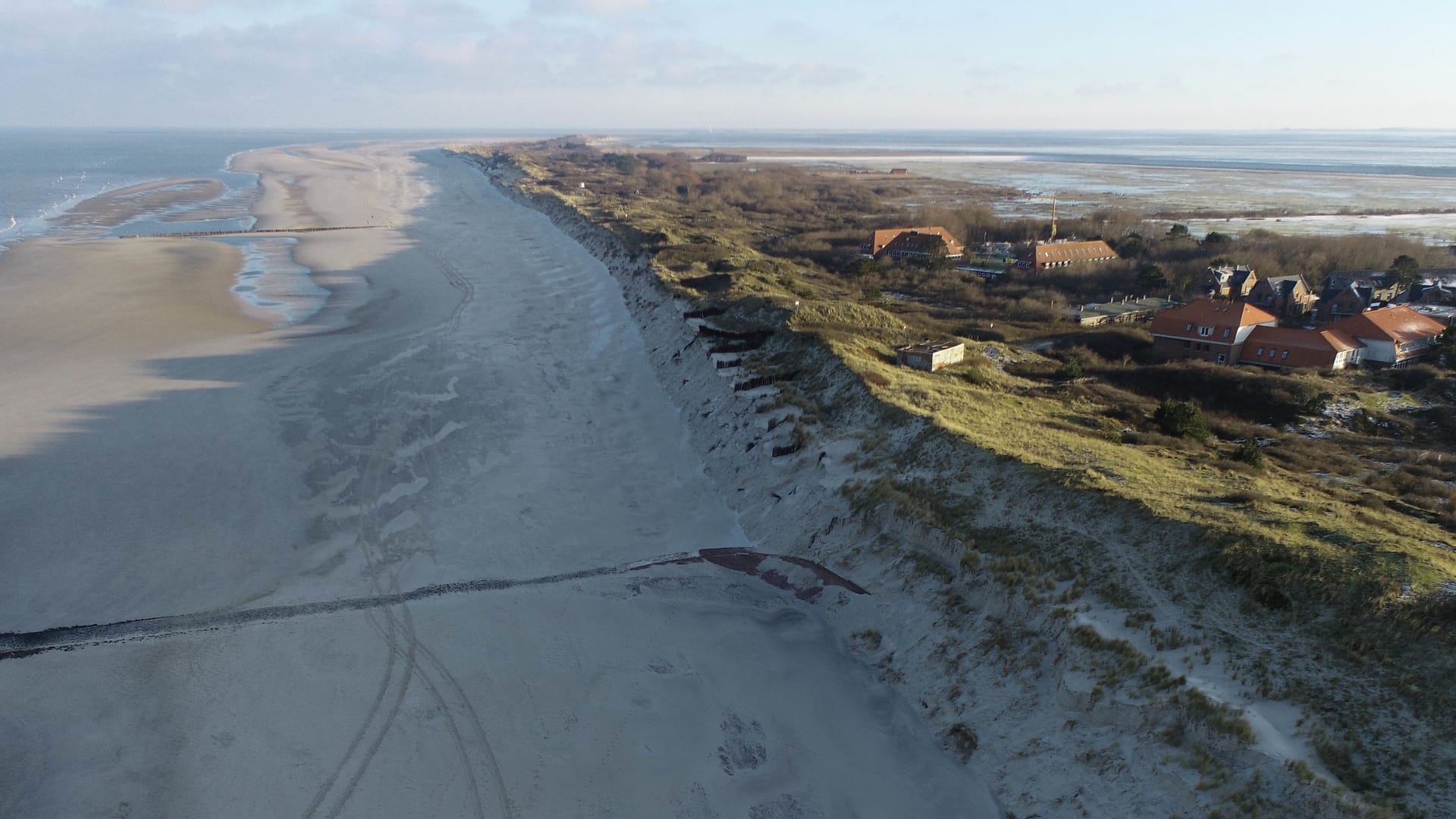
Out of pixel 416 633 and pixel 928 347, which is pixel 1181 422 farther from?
pixel 416 633

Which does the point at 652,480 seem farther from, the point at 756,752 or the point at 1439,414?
the point at 1439,414

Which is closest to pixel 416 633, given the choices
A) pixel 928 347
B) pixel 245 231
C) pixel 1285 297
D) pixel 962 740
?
pixel 962 740

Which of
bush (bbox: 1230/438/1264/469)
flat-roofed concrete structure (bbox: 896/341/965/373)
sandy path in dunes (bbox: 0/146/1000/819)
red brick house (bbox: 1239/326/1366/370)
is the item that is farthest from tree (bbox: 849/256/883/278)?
bush (bbox: 1230/438/1264/469)

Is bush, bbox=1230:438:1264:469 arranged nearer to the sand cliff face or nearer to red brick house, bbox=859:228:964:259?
the sand cliff face

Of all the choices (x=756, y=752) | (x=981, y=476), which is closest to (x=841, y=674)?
(x=756, y=752)

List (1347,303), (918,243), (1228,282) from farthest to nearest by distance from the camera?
(918,243)
(1228,282)
(1347,303)
